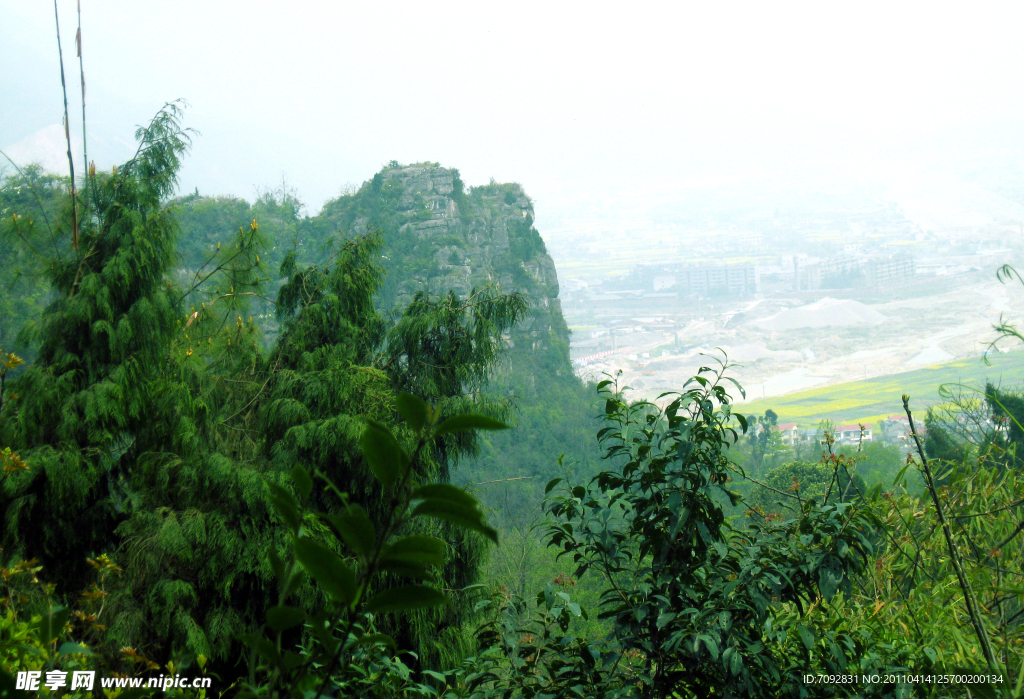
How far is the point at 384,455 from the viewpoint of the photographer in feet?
0.80

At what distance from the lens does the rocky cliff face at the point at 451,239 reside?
21016 millimetres

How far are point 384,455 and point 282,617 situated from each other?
80 mm

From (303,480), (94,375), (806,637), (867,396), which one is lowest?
(867,396)

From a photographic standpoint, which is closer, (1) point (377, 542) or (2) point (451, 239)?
(1) point (377, 542)

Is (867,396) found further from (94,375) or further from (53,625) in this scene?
(53,625)

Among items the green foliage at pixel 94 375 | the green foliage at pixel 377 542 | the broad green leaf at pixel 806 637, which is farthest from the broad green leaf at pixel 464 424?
the green foliage at pixel 94 375

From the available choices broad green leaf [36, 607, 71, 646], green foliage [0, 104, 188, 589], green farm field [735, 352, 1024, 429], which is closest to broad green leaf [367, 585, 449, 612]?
broad green leaf [36, 607, 71, 646]

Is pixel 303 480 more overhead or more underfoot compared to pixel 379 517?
more overhead

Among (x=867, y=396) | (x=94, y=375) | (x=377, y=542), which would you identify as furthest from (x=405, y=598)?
(x=867, y=396)

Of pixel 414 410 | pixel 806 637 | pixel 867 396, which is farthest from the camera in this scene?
pixel 867 396

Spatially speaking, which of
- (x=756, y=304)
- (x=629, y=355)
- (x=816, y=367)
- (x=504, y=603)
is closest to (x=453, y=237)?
(x=629, y=355)

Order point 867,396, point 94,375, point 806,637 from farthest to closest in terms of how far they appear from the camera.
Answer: point 867,396, point 94,375, point 806,637

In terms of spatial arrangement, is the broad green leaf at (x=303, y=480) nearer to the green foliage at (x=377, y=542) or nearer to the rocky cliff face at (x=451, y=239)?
the green foliage at (x=377, y=542)

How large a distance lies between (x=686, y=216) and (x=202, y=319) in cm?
2754
